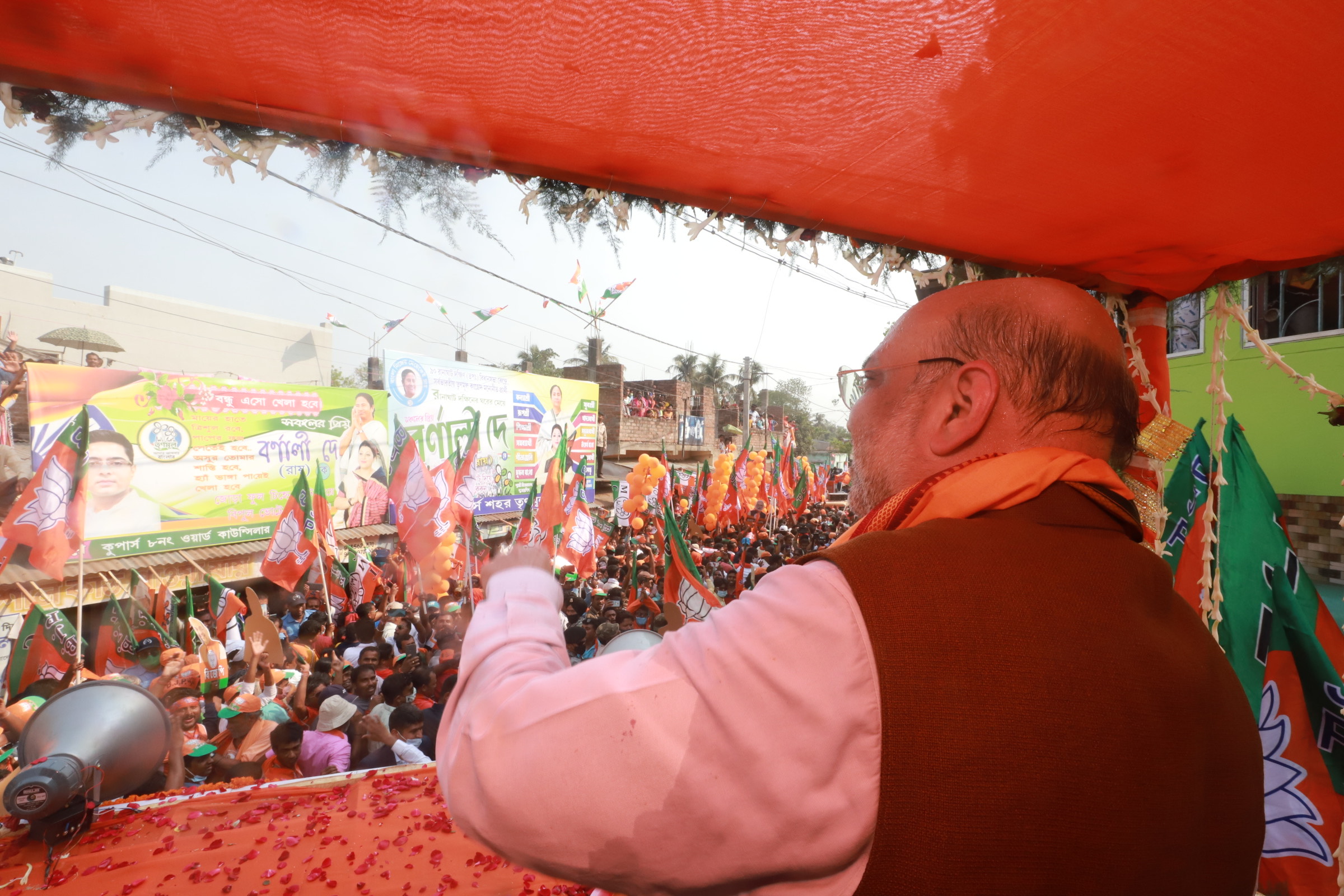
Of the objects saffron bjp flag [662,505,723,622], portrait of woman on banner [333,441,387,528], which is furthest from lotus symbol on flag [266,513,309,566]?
portrait of woman on banner [333,441,387,528]

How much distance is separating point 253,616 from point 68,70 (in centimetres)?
635

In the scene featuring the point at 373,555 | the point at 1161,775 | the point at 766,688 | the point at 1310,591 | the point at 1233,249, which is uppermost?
the point at 1233,249

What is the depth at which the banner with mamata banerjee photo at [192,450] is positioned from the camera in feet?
34.1

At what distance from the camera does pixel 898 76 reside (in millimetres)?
1496

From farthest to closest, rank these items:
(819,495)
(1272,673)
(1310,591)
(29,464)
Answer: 1. (819,495)
2. (29,464)
3. (1310,591)
4. (1272,673)

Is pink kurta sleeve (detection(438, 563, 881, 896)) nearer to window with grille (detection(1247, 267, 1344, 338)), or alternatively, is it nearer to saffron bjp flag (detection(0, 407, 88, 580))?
saffron bjp flag (detection(0, 407, 88, 580))

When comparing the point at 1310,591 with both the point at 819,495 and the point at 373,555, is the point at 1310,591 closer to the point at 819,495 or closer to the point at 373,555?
the point at 373,555

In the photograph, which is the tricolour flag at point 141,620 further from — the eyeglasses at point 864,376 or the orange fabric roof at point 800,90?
the eyeglasses at point 864,376

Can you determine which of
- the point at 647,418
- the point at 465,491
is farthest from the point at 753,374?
A: the point at 465,491

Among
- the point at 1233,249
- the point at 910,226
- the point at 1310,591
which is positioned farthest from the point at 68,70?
the point at 1310,591

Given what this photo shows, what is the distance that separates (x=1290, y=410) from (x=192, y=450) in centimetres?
1790

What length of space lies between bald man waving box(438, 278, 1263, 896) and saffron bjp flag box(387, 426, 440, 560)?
8517 millimetres

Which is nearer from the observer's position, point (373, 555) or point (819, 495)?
point (373, 555)

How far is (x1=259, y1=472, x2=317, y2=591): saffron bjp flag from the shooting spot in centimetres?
836
